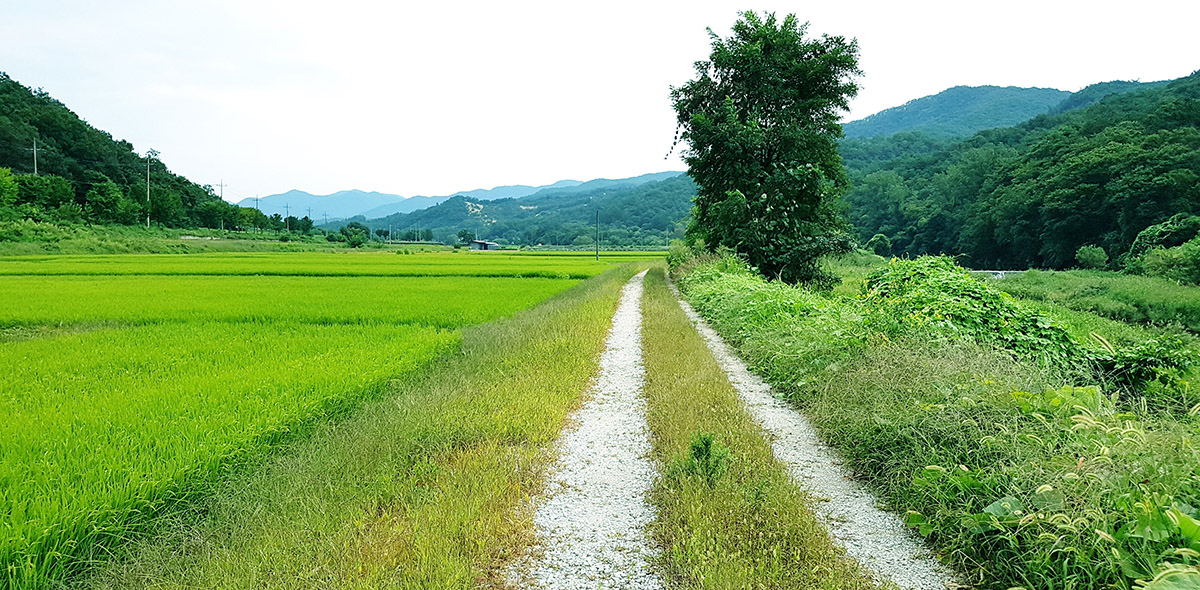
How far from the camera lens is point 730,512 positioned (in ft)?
12.5

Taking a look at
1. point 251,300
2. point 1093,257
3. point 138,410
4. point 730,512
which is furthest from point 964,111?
point 138,410

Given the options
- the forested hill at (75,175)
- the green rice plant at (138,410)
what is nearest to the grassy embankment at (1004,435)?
the green rice plant at (138,410)

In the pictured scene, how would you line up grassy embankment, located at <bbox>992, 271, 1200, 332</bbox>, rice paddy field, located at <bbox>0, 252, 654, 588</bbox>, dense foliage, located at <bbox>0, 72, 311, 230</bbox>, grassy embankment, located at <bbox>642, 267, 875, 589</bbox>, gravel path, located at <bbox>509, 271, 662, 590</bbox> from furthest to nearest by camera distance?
1. dense foliage, located at <bbox>0, 72, 311, 230</bbox>
2. grassy embankment, located at <bbox>992, 271, 1200, 332</bbox>
3. rice paddy field, located at <bbox>0, 252, 654, 588</bbox>
4. gravel path, located at <bbox>509, 271, 662, 590</bbox>
5. grassy embankment, located at <bbox>642, 267, 875, 589</bbox>

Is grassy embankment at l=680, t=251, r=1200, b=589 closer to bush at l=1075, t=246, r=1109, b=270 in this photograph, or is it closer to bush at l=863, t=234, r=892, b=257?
bush at l=1075, t=246, r=1109, b=270

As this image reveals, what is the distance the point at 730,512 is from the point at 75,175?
96.6 metres

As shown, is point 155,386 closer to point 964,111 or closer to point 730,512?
point 730,512

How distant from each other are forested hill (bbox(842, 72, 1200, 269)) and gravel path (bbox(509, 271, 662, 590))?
40.4 meters

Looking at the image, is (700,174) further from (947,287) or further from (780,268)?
(947,287)

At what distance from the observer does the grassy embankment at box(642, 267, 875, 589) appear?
3.14 metres

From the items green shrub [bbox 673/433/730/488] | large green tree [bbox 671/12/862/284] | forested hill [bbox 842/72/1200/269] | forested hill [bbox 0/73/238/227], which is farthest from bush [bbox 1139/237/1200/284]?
forested hill [bbox 0/73/238/227]

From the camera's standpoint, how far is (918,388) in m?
5.28

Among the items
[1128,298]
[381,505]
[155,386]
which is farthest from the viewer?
[1128,298]

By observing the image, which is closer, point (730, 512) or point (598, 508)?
point (730, 512)

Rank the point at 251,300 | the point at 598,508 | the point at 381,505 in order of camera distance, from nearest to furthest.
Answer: the point at 381,505 → the point at 598,508 → the point at 251,300
